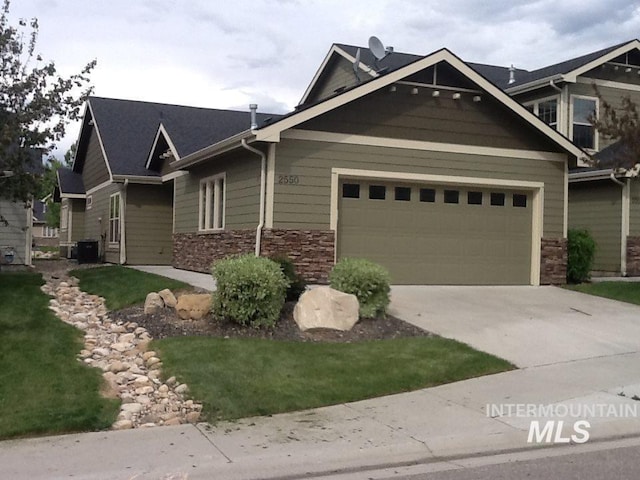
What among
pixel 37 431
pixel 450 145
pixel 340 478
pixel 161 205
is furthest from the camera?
pixel 161 205

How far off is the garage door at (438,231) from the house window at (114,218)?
10.8m

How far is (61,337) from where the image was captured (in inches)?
416

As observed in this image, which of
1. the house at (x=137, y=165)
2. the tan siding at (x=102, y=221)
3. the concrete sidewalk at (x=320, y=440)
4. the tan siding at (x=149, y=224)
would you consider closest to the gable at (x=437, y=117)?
the house at (x=137, y=165)

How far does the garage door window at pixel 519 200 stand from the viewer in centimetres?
1703

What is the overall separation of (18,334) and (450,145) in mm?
9707

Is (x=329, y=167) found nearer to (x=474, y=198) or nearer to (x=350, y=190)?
(x=350, y=190)

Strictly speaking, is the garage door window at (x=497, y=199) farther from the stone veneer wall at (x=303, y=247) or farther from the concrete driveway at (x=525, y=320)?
the stone veneer wall at (x=303, y=247)

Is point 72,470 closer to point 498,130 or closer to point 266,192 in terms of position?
point 266,192

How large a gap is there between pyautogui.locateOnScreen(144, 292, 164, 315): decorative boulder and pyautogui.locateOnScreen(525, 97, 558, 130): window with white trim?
1358 cm

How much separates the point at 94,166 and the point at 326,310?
1903 centimetres

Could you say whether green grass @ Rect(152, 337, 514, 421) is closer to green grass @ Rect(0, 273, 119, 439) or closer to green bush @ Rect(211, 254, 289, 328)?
green bush @ Rect(211, 254, 289, 328)

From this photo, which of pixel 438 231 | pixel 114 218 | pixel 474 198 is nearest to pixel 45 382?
pixel 438 231

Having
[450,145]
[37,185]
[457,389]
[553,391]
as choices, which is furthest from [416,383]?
[37,185]

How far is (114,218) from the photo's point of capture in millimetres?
24359
